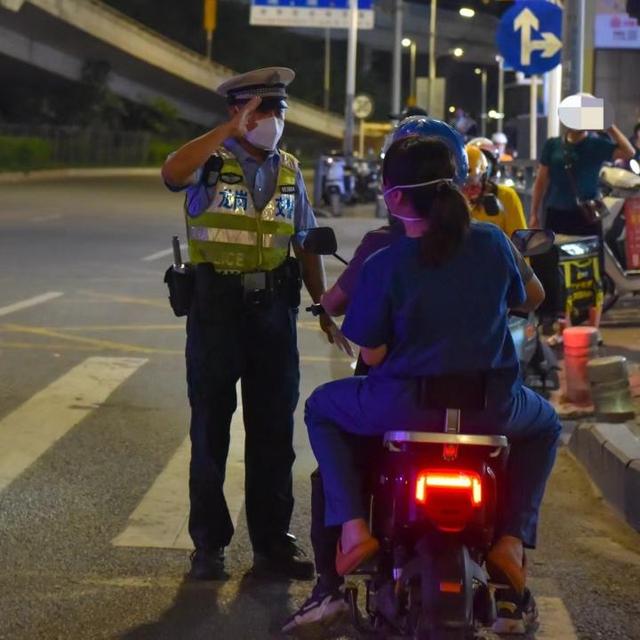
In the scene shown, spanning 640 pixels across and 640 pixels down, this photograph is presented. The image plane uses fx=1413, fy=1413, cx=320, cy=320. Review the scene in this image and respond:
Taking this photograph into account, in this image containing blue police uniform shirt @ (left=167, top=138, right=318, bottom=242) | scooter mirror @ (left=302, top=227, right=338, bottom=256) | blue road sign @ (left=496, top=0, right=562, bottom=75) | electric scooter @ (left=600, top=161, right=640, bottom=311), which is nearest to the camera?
scooter mirror @ (left=302, top=227, right=338, bottom=256)

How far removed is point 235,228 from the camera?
5.27 metres

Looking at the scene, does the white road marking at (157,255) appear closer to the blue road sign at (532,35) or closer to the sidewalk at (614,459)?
the blue road sign at (532,35)

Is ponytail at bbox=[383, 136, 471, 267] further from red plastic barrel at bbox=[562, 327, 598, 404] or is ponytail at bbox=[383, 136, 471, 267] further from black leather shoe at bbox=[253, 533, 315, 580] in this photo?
red plastic barrel at bbox=[562, 327, 598, 404]

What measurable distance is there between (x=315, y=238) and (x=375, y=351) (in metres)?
0.66

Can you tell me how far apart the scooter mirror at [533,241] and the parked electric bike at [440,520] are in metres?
0.93

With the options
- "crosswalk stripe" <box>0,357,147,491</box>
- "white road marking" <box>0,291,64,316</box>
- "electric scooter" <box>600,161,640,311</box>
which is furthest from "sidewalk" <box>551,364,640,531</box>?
"white road marking" <box>0,291,64,316</box>

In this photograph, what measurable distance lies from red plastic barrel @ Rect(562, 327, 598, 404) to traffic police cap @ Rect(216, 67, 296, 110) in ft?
14.8

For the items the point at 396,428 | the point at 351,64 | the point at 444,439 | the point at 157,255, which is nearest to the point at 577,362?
the point at 396,428

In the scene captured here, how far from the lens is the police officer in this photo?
17.2 feet

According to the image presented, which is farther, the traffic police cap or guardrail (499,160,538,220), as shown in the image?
guardrail (499,160,538,220)

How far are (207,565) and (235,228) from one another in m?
1.28

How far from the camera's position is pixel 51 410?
28.7ft

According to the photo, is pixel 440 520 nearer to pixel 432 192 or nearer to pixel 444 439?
pixel 444 439

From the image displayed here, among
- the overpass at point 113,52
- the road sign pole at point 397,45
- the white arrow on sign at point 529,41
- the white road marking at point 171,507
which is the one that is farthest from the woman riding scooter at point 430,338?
the overpass at point 113,52
